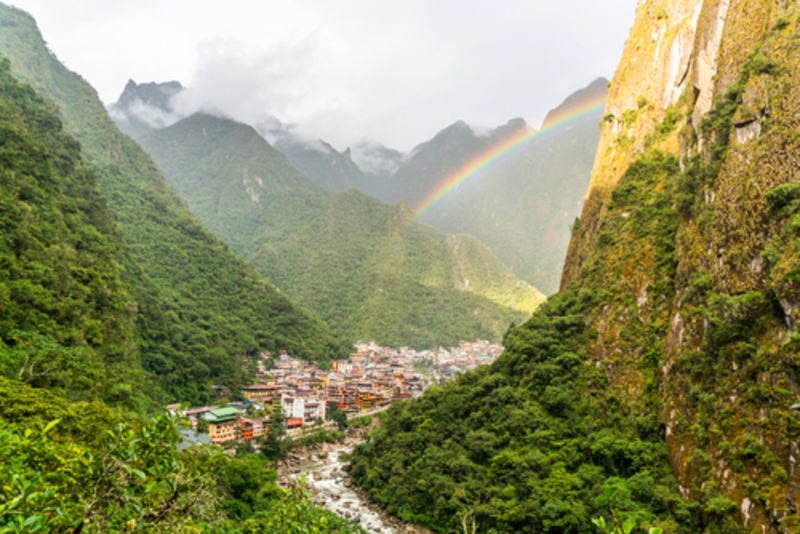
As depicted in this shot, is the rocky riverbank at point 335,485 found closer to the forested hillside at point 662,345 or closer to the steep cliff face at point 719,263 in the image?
the forested hillside at point 662,345

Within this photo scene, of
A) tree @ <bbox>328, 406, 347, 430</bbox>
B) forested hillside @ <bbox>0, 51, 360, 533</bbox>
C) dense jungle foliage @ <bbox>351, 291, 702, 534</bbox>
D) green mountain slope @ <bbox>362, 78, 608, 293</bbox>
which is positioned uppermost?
green mountain slope @ <bbox>362, 78, 608, 293</bbox>

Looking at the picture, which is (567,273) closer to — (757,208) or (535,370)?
(535,370)

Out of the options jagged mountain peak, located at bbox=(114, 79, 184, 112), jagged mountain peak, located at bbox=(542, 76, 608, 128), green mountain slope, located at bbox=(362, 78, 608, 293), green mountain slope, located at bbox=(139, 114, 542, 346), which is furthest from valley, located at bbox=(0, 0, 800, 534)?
jagged mountain peak, located at bbox=(542, 76, 608, 128)

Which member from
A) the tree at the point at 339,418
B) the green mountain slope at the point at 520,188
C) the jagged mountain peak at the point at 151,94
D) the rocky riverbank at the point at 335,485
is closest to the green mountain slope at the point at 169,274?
the tree at the point at 339,418

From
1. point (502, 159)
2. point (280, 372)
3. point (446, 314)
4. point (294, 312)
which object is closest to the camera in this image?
point (280, 372)

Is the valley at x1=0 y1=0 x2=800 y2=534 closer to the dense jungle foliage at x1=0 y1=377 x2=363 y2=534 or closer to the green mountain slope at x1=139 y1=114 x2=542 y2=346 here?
the dense jungle foliage at x1=0 y1=377 x2=363 y2=534

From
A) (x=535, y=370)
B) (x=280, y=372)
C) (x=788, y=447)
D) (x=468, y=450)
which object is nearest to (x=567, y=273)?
(x=535, y=370)
